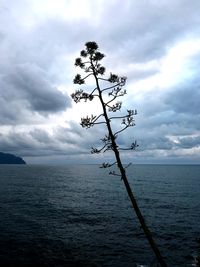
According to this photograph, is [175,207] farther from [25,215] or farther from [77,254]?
[77,254]

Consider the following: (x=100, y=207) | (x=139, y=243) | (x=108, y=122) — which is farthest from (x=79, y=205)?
(x=108, y=122)

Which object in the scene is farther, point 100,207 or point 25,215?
point 100,207

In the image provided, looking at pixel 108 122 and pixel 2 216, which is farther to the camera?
pixel 2 216

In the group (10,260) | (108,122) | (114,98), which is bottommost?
(10,260)

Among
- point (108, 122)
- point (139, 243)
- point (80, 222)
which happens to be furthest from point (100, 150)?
point (80, 222)

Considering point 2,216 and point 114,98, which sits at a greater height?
point 114,98

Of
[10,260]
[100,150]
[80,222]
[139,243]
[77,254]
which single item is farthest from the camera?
[80,222]

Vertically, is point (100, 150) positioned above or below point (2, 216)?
above

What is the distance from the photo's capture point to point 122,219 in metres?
68.1

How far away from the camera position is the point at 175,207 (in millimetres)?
87188

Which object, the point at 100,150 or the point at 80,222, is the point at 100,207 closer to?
the point at 80,222

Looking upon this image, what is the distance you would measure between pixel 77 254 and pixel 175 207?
51.3 meters

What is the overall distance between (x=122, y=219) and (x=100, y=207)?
1825 centimetres

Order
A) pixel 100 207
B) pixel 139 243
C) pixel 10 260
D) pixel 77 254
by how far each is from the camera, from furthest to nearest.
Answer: pixel 100 207
pixel 139 243
pixel 77 254
pixel 10 260
